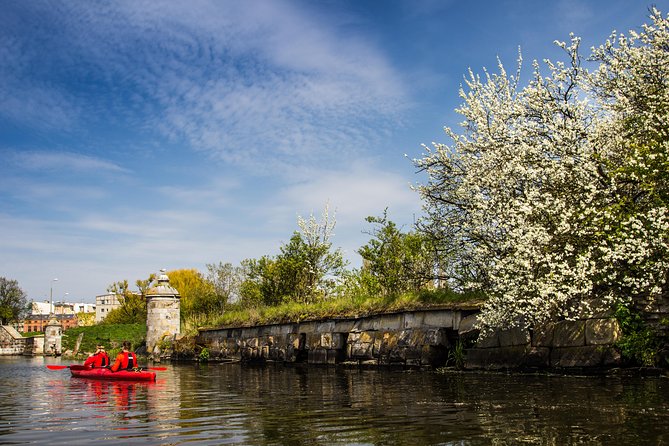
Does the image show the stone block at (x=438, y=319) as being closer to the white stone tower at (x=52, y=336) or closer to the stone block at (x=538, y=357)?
the stone block at (x=538, y=357)

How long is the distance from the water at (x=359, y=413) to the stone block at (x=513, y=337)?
3.51 ft

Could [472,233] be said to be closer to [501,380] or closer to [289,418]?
[501,380]

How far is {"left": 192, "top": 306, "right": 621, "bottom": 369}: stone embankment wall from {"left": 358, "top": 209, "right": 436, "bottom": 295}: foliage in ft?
6.01

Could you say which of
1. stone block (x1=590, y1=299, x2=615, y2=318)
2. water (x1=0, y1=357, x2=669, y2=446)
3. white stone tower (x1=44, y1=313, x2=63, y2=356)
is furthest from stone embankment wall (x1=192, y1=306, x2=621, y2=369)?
white stone tower (x1=44, y1=313, x2=63, y2=356)

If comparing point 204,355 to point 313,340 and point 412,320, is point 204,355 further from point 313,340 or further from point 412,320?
point 412,320

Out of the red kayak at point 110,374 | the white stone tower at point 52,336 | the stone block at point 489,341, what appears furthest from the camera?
the white stone tower at point 52,336

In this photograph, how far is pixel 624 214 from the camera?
38.9 feet

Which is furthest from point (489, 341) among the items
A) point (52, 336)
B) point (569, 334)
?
point (52, 336)

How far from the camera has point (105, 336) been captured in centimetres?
4416

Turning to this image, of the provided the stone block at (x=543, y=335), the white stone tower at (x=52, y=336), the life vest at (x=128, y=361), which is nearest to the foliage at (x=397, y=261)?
the stone block at (x=543, y=335)

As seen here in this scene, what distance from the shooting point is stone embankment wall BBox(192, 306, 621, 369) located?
1297cm

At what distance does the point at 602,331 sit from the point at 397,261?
328 inches

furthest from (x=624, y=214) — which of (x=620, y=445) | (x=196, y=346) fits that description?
(x=196, y=346)

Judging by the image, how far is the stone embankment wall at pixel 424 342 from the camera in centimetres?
1297
